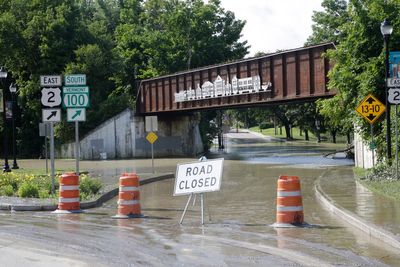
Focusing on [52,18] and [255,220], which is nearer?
[255,220]

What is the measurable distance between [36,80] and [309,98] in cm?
2964

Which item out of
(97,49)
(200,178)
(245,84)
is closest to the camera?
(200,178)

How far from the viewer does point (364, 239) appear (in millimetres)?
10547

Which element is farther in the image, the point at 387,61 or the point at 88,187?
the point at 387,61

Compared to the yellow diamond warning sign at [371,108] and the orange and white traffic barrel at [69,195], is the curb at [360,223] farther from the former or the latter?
the orange and white traffic barrel at [69,195]

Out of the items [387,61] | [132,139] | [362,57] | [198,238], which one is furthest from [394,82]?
[132,139]

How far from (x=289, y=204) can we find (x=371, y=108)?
33.8 feet

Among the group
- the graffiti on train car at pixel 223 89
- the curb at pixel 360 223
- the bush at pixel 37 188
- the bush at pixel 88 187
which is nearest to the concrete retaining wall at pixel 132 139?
the graffiti on train car at pixel 223 89

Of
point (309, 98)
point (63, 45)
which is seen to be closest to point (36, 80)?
point (63, 45)

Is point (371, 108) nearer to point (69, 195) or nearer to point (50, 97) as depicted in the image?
point (50, 97)

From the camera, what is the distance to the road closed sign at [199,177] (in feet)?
41.6

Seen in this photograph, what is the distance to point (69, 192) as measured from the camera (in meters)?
15.7

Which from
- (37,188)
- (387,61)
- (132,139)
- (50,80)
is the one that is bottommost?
(37,188)

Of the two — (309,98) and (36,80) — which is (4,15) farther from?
(309,98)
